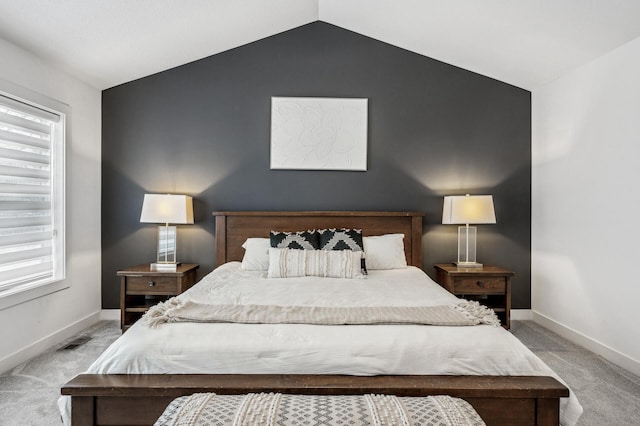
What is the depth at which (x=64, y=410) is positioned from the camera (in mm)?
1592

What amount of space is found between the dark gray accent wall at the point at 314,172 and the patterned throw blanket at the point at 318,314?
201cm

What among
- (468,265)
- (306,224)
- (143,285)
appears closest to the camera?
(143,285)

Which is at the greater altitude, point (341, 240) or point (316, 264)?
point (341, 240)

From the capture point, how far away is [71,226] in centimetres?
349

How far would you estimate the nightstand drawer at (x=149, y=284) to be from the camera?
3455mm

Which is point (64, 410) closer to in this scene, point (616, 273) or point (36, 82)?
point (36, 82)

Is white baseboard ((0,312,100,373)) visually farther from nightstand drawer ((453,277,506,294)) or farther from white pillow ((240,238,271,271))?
nightstand drawer ((453,277,506,294))

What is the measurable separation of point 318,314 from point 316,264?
1.12 m

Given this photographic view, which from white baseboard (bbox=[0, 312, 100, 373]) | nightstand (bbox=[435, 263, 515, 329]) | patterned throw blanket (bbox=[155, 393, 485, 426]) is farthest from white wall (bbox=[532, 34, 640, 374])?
white baseboard (bbox=[0, 312, 100, 373])

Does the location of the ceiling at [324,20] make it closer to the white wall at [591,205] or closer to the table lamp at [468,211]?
the white wall at [591,205]

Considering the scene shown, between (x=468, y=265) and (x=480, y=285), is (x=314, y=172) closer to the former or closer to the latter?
(x=468, y=265)

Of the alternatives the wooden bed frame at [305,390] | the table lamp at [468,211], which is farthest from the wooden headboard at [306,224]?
the wooden bed frame at [305,390]

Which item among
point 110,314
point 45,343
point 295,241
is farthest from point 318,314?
point 110,314

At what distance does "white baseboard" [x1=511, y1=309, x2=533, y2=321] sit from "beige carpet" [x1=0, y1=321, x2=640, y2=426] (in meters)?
0.46
